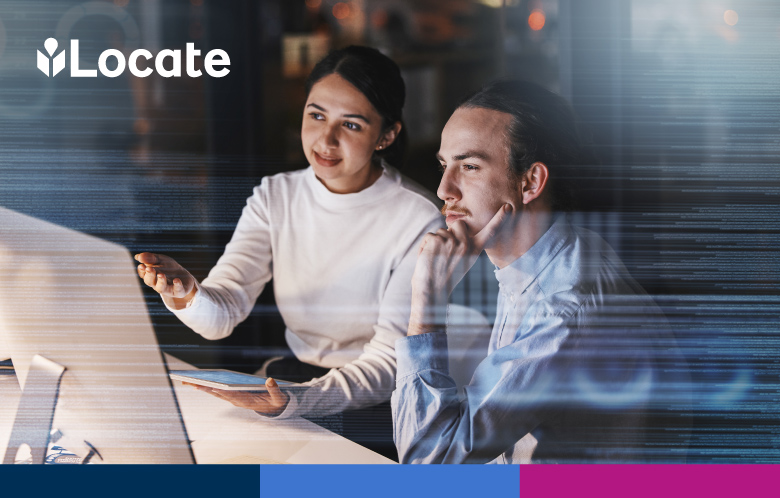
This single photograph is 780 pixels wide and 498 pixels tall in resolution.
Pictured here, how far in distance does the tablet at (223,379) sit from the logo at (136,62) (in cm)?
62

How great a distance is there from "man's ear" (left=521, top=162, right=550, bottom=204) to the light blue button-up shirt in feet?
0.26

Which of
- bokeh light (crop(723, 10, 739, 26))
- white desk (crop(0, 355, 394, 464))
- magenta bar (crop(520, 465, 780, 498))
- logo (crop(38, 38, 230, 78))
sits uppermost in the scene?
bokeh light (crop(723, 10, 739, 26))

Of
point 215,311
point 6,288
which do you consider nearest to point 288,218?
point 215,311

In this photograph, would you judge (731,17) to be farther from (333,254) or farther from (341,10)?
(333,254)

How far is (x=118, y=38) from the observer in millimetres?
1313

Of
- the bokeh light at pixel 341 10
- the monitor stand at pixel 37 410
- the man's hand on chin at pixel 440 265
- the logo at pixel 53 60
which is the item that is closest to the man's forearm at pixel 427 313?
the man's hand on chin at pixel 440 265

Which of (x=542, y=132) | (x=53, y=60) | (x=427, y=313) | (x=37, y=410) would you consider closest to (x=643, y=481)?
(x=427, y=313)

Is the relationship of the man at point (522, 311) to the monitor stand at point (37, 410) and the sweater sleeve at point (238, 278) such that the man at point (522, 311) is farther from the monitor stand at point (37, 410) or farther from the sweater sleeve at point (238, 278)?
the monitor stand at point (37, 410)

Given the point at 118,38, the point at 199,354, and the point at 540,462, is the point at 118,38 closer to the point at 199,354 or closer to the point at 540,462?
the point at 199,354

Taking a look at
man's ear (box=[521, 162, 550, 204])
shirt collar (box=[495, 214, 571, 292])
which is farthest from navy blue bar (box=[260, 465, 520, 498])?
man's ear (box=[521, 162, 550, 204])

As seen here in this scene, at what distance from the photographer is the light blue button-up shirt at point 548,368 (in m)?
1.27

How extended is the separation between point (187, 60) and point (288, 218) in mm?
382

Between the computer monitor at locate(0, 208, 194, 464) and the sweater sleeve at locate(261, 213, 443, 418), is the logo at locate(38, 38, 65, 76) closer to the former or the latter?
the computer monitor at locate(0, 208, 194, 464)

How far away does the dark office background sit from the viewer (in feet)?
4.21
